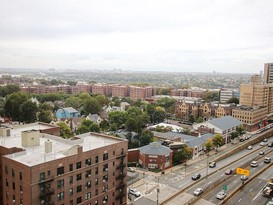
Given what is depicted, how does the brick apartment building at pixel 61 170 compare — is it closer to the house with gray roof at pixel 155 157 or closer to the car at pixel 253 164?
the house with gray roof at pixel 155 157

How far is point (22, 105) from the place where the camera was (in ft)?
345

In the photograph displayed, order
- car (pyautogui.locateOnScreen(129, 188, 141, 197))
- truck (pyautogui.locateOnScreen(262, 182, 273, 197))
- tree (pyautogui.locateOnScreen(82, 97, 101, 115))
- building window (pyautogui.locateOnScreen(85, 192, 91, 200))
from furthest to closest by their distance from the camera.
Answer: tree (pyautogui.locateOnScreen(82, 97, 101, 115)), truck (pyautogui.locateOnScreen(262, 182, 273, 197)), car (pyautogui.locateOnScreen(129, 188, 141, 197)), building window (pyautogui.locateOnScreen(85, 192, 91, 200))

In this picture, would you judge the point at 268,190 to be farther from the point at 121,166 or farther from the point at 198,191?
the point at 121,166

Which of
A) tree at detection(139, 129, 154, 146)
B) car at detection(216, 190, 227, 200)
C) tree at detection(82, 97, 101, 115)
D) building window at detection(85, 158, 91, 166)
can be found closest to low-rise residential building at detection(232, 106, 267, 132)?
tree at detection(139, 129, 154, 146)

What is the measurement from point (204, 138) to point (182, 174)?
77.9 feet

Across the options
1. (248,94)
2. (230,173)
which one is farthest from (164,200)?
(248,94)

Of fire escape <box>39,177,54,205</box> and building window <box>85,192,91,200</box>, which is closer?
fire escape <box>39,177,54,205</box>

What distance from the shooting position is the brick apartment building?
3734 cm

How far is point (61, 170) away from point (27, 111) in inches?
2869

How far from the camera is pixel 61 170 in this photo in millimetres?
39594

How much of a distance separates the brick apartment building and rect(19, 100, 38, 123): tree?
55.6 metres

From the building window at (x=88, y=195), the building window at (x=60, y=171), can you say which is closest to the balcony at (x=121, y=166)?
the building window at (x=88, y=195)

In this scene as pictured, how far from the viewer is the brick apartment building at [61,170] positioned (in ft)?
123

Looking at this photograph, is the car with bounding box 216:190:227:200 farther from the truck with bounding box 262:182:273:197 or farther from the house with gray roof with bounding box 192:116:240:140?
the house with gray roof with bounding box 192:116:240:140
